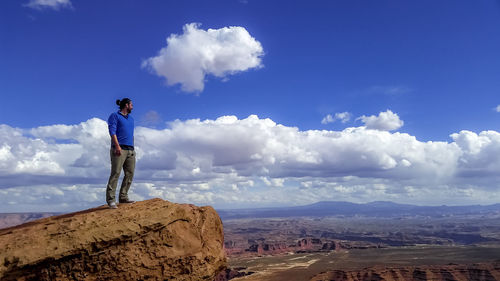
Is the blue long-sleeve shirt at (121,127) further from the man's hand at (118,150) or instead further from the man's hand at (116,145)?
the man's hand at (118,150)

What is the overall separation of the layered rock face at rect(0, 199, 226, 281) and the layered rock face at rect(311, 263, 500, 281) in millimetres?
55367

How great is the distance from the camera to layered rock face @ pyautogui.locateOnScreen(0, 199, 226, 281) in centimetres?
662

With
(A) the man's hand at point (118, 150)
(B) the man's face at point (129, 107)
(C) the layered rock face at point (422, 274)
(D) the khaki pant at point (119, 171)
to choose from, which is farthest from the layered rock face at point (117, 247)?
(C) the layered rock face at point (422, 274)

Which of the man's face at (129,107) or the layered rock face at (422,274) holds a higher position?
the man's face at (129,107)

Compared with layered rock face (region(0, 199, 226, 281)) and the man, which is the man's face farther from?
layered rock face (region(0, 199, 226, 281))

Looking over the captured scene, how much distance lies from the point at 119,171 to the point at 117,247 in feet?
6.31

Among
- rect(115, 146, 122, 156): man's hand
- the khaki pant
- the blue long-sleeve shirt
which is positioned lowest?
the khaki pant

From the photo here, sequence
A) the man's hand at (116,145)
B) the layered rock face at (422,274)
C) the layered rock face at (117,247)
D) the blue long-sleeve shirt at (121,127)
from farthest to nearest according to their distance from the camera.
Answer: the layered rock face at (422,274) → the blue long-sleeve shirt at (121,127) → the man's hand at (116,145) → the layered rock face at (117,247)

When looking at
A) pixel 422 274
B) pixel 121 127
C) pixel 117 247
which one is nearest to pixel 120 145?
pixel 121 127

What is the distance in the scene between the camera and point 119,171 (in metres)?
8.41

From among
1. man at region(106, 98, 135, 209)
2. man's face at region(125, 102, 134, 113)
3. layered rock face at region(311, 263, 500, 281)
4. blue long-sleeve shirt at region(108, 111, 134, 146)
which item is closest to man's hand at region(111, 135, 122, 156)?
man at region(106, 98, 135, 209)

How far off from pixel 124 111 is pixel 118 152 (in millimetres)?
1105

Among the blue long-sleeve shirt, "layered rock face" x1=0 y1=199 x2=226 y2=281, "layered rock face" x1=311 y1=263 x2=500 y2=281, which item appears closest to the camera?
"layered rock face" x1=0 y1=199 x2=226 y2=281

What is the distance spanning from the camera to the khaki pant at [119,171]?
835 cm
